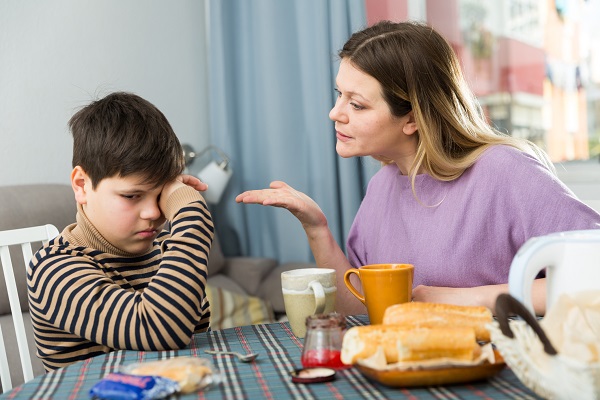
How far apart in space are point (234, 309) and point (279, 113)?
3.17ft

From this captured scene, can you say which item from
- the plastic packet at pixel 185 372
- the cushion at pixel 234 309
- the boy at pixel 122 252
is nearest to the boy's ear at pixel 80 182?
the boy at pixel 122 252

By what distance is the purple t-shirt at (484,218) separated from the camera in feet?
4.55

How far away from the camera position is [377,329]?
860mm

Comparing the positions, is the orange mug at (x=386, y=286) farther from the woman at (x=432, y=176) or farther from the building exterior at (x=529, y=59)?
the building exterior at (x=529, y=59)

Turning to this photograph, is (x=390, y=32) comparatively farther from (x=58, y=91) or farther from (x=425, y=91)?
(x=58, y=91)

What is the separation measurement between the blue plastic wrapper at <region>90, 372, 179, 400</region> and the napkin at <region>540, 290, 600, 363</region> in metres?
0.39

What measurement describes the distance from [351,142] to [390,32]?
0.24 meters

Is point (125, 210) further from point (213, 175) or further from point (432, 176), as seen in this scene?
point (213, 175)

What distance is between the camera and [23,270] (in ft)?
7.60

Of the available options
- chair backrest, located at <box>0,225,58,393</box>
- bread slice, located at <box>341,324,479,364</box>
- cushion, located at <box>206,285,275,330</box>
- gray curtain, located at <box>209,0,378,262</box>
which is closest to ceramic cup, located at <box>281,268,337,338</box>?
bread slice, located at <box>341,324,479,364</box>

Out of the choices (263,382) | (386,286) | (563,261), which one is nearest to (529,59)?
(386,286)

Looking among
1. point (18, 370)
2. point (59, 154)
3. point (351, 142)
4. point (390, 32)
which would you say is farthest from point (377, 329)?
point (59, 154)

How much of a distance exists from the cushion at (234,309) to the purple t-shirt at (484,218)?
137cm

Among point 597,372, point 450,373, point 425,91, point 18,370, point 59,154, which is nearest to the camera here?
point 597,372
